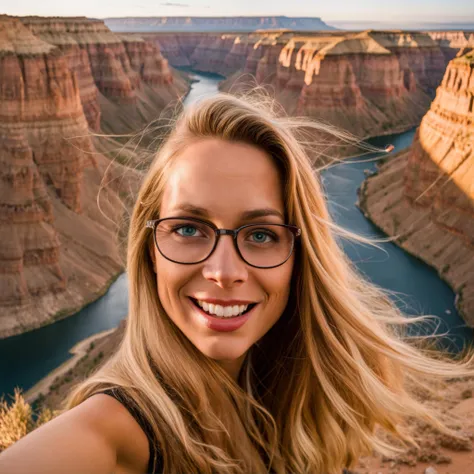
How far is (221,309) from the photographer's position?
2.76 meters

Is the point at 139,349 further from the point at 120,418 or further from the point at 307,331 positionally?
the point at 307,331

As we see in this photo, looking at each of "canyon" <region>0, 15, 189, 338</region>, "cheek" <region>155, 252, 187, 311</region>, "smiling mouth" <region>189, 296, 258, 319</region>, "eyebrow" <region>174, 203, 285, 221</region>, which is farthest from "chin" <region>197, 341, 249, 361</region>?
"canyon" <region>0, 15, 189, 338</region>

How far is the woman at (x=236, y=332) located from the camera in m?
2.66

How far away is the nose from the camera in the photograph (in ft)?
8.82

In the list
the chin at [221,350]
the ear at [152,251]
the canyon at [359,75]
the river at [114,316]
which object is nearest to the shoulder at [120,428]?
the chin at [221,350]

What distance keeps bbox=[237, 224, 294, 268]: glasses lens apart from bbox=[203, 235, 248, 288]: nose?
6cm

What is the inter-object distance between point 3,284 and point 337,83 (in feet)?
177

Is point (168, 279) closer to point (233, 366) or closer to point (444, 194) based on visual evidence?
point (233, 366)

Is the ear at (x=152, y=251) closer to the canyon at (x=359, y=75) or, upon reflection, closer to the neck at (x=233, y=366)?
the neck at (x=233, y=366)

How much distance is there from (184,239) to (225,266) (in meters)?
0.27

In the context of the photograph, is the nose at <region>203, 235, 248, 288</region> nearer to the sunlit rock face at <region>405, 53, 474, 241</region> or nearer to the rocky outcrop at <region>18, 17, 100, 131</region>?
the sunlit rock face at <region>405, 53, 474, 241</region>

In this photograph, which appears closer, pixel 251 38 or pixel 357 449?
pixel 357 449

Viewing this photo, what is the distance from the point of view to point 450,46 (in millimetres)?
112000

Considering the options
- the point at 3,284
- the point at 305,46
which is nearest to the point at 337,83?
the point at 305,46
